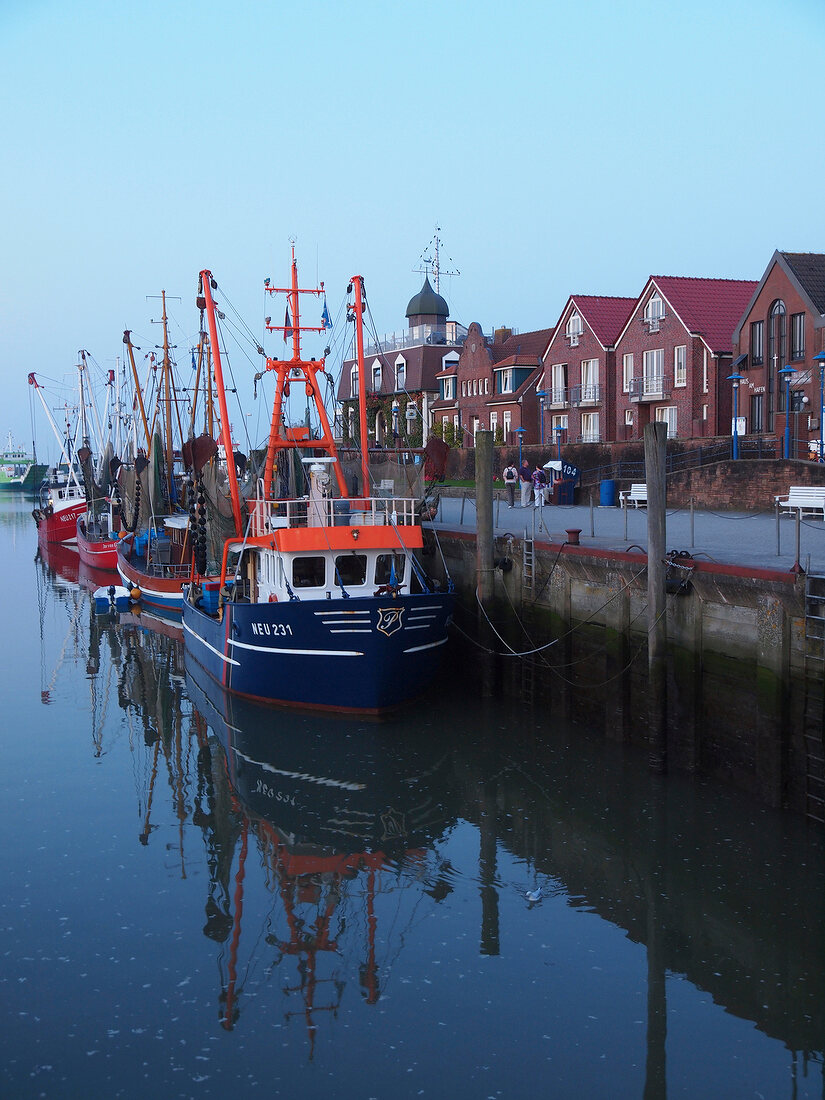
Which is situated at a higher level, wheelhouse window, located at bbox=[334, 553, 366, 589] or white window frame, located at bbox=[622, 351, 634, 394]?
white window frame, located at bbox=[622, 351, 634, 394]

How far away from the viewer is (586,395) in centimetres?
5406

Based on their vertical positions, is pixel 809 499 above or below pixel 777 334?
below

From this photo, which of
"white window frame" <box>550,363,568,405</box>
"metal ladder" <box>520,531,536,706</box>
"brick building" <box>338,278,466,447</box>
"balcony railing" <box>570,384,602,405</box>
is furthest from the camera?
"brick building" <box>338,278,466,447</box>

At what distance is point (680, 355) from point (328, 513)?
31.7m

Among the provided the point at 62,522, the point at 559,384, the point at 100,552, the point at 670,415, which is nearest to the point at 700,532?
the point at 670,415

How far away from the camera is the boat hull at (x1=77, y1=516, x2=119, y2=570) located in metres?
46.7

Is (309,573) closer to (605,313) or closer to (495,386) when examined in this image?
(605,313)

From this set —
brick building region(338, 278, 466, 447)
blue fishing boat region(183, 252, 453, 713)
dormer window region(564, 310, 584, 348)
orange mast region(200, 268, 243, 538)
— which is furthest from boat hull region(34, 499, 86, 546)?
blue fishing boat region(183, 252, 453, 713)

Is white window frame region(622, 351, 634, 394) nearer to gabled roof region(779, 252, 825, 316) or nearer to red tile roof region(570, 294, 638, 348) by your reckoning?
red tile roof region(570, 294, 638, 348)

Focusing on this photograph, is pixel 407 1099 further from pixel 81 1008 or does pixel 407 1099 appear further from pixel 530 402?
pixel 530 402

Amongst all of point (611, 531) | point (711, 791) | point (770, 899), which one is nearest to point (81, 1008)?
point (770, 899)

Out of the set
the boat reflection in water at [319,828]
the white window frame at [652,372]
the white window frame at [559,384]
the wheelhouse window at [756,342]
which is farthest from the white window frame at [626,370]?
the boat reflection in water at [319,828]

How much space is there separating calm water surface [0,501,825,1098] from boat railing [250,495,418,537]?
4108 millimetres

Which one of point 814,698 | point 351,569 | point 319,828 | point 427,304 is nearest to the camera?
point 814,698
